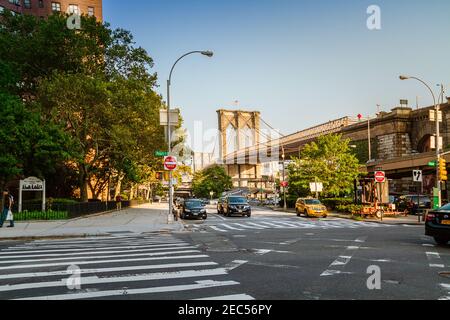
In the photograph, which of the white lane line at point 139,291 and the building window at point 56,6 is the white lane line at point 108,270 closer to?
the white lane line at point 139,291

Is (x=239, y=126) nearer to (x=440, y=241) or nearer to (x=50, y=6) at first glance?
(x=50, y=6)

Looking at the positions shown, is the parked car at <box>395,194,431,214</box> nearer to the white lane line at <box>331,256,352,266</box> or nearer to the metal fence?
the metal fence

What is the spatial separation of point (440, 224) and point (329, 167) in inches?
1345

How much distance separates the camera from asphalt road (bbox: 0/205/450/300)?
7055 mm

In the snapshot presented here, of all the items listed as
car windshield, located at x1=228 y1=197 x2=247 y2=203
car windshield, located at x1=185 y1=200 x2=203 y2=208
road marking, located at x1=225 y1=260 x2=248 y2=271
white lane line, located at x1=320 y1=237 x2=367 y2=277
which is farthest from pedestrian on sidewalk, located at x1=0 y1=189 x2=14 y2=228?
car windshield, located at x1=228 y1=197 x2=247 y2=203

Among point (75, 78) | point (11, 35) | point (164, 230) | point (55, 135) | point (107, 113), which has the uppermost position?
point (11, 35)

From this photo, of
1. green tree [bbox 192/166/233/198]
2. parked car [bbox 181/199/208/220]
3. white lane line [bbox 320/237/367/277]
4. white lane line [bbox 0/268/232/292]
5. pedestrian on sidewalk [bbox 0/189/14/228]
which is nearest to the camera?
white lane line [bbox 0/268/232/292]

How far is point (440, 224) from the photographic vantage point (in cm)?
1348

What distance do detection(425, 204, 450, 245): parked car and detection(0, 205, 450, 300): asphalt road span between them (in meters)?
0.44

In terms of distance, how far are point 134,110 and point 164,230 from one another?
18385 millimetres

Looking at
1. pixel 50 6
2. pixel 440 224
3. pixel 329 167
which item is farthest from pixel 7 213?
pixel 50 6
